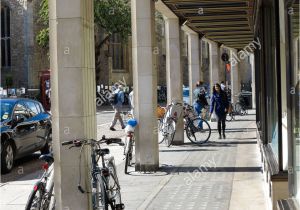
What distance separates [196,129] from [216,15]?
3358 millimetres

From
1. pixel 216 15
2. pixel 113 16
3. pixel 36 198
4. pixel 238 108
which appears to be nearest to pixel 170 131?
pixel 216 15

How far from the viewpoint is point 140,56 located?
11641 millimetres

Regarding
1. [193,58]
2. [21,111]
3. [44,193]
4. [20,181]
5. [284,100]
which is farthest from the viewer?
[193,58]

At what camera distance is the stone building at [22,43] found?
54.3m

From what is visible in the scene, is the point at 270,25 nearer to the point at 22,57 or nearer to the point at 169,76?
the point at 169,76

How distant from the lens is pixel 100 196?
6637 millimetres

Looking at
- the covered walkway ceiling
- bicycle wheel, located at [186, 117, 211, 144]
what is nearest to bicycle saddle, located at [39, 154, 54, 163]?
the covered walkway ceiling

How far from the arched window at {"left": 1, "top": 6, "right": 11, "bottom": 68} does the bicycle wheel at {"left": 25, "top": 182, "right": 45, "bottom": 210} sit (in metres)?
50.4

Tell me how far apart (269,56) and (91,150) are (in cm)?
347

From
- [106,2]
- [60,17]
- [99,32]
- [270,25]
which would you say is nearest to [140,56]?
[270,25]

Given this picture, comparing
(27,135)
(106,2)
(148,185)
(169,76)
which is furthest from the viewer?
(106,2)

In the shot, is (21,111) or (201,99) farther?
(201,99)

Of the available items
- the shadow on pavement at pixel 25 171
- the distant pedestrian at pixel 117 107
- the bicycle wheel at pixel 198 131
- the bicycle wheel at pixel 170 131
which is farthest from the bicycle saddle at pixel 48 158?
the distant pedestrian at pixel 117 107

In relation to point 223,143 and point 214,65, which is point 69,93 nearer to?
point 223,143
